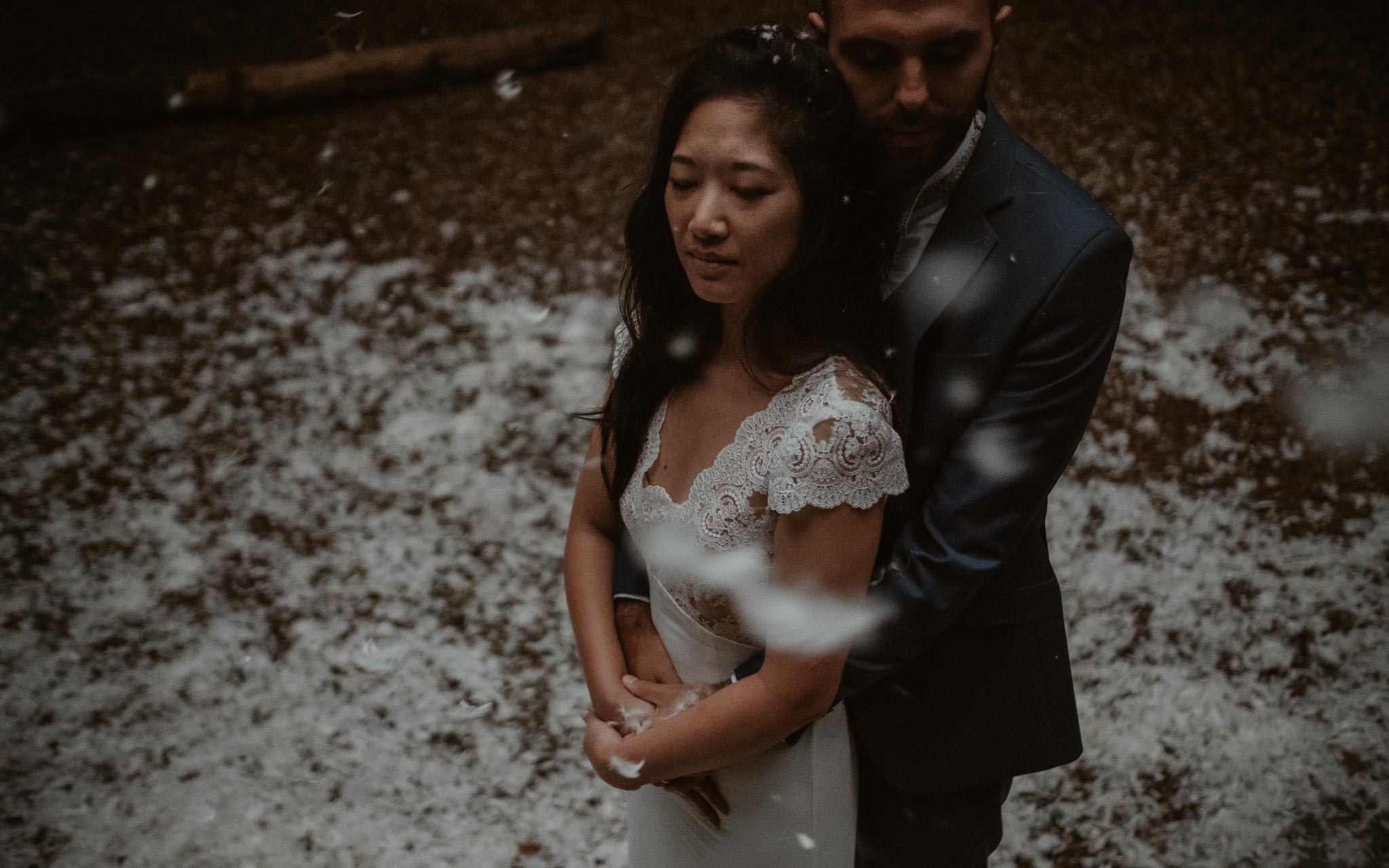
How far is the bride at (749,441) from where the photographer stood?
1.38 metres

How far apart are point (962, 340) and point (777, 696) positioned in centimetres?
56

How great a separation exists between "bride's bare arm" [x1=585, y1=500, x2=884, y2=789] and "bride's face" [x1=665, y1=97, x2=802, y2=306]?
344 millimetres

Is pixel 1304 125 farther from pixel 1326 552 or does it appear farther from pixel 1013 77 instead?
pixel 1326 552

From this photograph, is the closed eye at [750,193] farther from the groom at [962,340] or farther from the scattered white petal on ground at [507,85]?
the scattered white petal on ground at [507,85]

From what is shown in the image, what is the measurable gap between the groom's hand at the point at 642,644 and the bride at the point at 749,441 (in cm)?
2

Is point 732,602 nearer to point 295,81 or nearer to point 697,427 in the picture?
point 697,427

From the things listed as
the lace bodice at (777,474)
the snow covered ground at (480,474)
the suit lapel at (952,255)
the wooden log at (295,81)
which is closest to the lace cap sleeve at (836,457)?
the lace bodice at (777,474)

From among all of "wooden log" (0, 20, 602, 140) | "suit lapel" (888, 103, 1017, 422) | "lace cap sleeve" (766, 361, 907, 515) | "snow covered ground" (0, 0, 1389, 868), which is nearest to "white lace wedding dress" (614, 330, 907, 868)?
"lace cap sleeve" (766, 361, 907, 515)

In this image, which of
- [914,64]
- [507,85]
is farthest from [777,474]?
[507,85]

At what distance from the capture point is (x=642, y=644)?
5.67 feet

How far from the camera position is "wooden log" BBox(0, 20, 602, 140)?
607 cm

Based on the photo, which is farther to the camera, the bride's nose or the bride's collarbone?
the bride's collarbone

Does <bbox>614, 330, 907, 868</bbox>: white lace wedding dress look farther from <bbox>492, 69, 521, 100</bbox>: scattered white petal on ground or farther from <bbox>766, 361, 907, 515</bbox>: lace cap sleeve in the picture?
<bbox>492, 69, 521, 100</bbox>: scattered white petal on ground

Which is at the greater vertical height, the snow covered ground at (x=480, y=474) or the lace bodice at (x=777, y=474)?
the lace bodice at (x=777, y=474)
